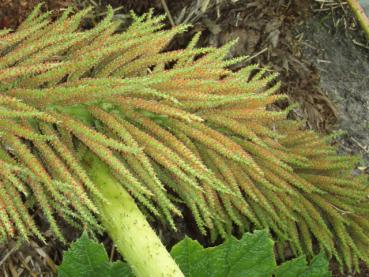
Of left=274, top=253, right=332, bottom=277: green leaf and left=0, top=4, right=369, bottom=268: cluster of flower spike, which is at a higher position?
left=0, top=4, right=369, bottom=268: cluster of flower spike

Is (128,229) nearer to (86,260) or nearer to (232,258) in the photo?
(86,260)

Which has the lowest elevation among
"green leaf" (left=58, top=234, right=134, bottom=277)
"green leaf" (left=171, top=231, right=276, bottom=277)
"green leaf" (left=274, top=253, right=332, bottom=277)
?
"green leaf" (left=274, top=253, right=332, bottom=277)

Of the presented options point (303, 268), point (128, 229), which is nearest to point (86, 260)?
point (128, 229)

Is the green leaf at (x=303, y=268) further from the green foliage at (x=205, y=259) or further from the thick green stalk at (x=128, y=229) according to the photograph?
the thick green stalk at (x=128, y=229)

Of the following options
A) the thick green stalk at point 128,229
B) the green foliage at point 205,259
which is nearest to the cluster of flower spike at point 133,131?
the thick green stalk at point 128,229

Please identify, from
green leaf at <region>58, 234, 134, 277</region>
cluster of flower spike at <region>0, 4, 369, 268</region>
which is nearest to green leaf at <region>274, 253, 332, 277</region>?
cluster of flower spike at <region>0, 4, 369, 268</region>

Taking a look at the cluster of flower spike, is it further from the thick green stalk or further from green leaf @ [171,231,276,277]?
green leaf @ [171,231,276,277]

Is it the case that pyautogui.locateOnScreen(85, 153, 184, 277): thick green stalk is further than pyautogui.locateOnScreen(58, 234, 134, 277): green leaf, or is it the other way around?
pyautogui.locateOnScreen(85, 153, 184, 277): thick green stalk
